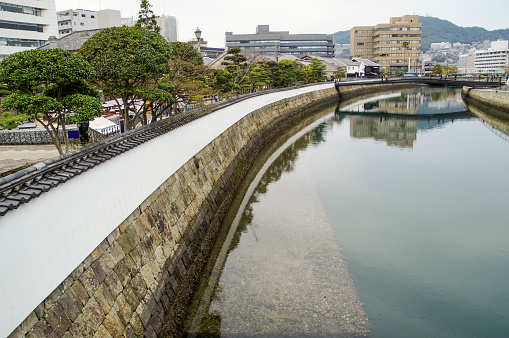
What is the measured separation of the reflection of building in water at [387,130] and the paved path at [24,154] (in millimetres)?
22083

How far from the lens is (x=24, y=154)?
1434 cm

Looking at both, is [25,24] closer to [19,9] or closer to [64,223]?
[19,9]

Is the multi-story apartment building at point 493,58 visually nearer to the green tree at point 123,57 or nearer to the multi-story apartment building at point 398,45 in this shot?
the multi-story apartment building at point 398,45

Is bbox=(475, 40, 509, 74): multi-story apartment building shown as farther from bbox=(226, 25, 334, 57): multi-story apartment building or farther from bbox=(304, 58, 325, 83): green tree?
bbox=(304, 58, 325, 83): green tree

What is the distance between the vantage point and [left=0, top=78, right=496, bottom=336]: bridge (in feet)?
16.0

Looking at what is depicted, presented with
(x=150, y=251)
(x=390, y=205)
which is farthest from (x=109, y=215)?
(x=390, y=205)

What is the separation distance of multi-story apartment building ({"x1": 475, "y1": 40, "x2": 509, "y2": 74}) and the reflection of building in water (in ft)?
448

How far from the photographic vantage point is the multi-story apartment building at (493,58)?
497 feet

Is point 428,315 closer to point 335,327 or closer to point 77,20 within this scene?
point 335,327

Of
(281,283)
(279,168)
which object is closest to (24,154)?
(281,283)

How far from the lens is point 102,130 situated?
17406mm

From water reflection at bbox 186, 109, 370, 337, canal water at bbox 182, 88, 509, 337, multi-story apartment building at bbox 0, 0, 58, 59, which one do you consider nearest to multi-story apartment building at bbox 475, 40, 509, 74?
multi-story apartment building at bbox 0, 0, 58, 59

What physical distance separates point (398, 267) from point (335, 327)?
344 centimetres

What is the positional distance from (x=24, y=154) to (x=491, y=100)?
47.9 meters
